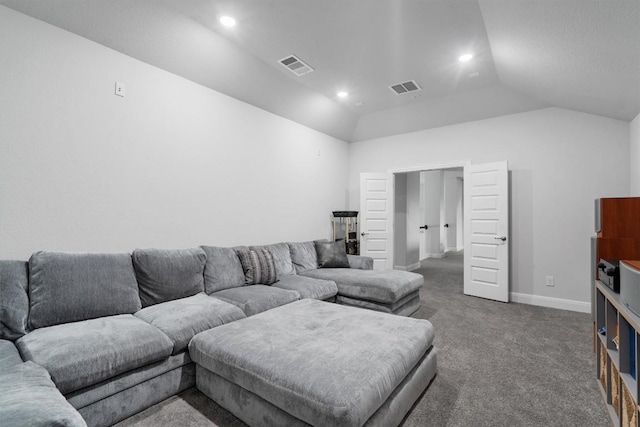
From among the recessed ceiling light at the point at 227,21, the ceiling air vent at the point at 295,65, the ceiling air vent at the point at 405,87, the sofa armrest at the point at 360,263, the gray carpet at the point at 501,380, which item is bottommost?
the gray carpet at the point at 501,380

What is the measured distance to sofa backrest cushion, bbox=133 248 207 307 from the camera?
2.57 metres

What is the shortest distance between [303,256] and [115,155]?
101 inches

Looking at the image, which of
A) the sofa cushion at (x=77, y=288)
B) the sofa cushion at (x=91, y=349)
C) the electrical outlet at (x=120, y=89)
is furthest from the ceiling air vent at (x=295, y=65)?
the sofa cushion at (x=91, y=349)

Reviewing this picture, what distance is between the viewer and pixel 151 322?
214 centimetres

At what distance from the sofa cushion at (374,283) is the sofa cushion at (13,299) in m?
2.66

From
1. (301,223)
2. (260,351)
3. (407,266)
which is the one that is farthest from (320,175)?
(260,351)

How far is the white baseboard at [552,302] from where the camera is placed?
12.5 feet

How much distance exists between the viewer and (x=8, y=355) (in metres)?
1.58

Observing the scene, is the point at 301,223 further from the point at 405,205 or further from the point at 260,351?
the point at 260,351

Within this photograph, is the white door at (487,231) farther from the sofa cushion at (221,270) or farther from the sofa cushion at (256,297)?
the sofa cushion at (221,270)

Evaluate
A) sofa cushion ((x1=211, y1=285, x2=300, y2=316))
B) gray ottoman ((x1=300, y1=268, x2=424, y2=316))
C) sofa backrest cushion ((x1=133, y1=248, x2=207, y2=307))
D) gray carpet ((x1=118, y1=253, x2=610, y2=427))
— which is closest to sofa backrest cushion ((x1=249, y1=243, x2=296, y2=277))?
gray ottoman ((x1=300, y1=268, x2=424, y2=316))

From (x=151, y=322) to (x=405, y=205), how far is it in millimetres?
5639

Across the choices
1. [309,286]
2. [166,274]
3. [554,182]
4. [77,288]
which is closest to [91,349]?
[77,288]

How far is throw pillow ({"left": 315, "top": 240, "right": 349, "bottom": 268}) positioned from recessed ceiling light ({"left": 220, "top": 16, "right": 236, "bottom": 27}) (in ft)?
9.93
